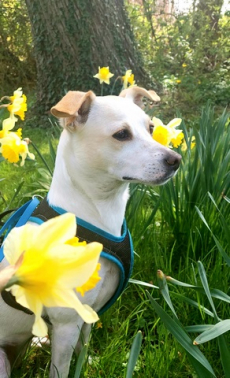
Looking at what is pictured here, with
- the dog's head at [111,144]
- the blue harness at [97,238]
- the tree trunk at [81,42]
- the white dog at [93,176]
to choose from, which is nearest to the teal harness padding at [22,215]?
the blue harness at [97,238]

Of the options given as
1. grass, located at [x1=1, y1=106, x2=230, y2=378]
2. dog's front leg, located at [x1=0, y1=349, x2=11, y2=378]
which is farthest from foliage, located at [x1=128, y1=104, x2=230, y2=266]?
dog's front leg, located at [x1=0, y1=349, x2=11, y2=378]

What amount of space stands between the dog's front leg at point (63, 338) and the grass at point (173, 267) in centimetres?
10

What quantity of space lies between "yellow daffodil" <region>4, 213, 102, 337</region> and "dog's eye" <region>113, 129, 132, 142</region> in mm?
1022

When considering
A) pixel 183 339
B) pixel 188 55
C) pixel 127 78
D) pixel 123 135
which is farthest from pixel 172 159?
pixel 188 55

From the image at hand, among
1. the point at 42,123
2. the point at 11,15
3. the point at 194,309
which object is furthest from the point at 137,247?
the point at 11,15

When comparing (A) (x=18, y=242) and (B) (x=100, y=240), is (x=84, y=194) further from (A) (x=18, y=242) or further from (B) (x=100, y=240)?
(A) (x=18, y=242)

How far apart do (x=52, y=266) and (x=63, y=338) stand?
1.09 meters

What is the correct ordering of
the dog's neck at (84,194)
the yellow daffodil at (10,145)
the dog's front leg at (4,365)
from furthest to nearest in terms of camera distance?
→ the yellow daffodil at (10,145) < the dog's neck at (84,194) < the dog's front leg at (4,365)

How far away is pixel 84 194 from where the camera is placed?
1.45m

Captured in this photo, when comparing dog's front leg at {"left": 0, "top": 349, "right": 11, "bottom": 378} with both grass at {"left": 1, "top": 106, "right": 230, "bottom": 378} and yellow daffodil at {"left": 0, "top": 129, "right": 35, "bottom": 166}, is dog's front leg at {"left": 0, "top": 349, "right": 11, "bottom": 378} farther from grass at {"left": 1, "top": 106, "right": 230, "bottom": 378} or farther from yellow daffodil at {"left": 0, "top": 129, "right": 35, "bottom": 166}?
yellow daffodil at {"left": 0, "top": 129, "right": 35, "bottom": 166}

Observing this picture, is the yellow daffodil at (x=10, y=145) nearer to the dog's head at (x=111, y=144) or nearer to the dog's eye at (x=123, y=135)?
the dog's head at (x=111, y=144)

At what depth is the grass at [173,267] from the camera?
1.51 meters

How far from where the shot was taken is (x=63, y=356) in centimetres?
143

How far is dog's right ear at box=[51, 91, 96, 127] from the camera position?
1.37 m
